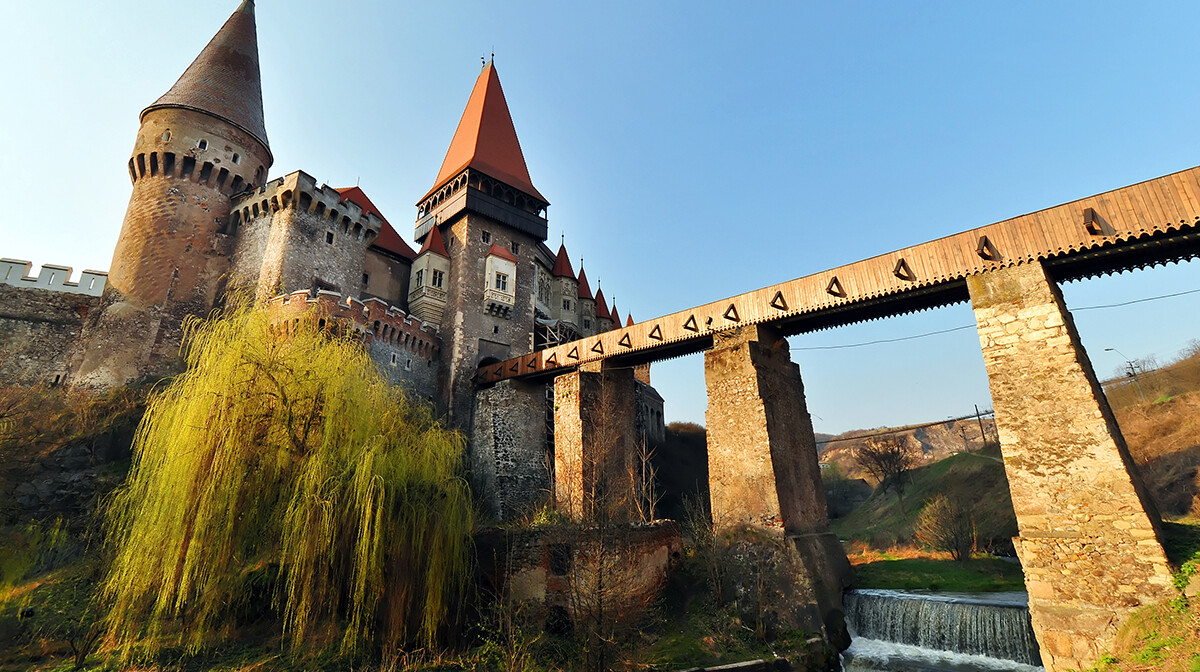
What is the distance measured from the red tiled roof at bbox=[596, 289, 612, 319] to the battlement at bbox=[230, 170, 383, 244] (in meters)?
17.9

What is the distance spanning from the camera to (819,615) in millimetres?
12516

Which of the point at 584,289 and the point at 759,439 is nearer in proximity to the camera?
the point at 759,439

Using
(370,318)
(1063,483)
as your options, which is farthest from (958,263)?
(370,318)

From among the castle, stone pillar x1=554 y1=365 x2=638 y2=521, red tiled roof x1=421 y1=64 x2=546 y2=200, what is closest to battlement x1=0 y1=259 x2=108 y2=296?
the castle

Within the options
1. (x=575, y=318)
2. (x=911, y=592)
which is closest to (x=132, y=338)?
(x=575, y=318)

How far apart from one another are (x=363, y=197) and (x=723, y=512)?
1081 inches

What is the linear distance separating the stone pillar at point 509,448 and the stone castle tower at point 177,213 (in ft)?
42.3

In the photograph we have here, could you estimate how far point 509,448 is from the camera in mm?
22875

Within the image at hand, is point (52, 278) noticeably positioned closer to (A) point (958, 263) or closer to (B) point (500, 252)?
(B) point (500, 252)

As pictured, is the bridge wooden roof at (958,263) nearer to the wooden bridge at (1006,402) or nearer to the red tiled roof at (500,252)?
the wooden bridge at (1006,402)

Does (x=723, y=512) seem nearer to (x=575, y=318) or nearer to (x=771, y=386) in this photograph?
(x=771, y=386)

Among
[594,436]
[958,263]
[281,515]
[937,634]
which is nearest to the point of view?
[281,515]

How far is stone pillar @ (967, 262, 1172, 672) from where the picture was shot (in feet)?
28.2

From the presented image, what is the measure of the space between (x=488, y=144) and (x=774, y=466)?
87.9ft
